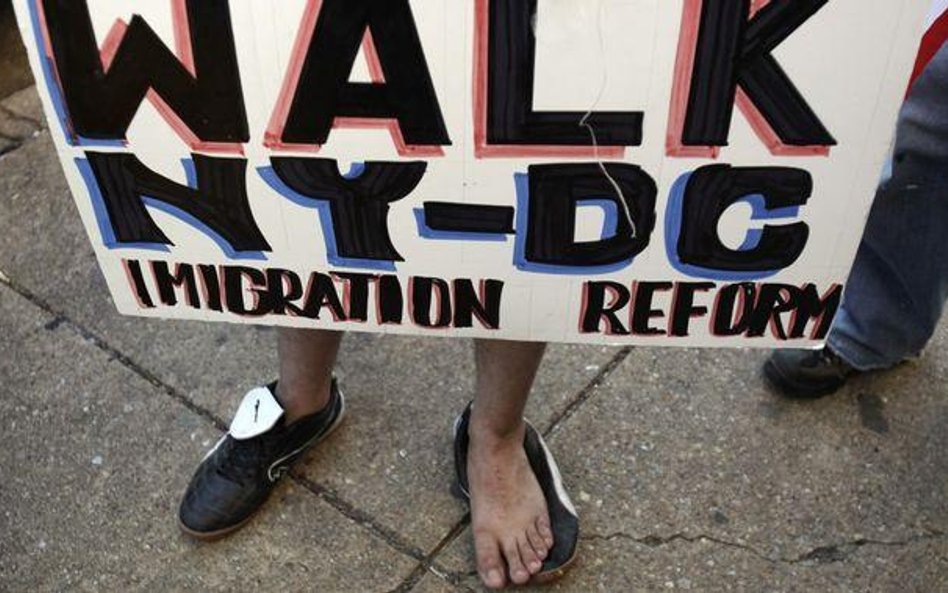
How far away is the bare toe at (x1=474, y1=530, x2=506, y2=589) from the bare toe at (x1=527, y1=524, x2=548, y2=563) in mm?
64

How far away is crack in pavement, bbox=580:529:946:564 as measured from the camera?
6.31 ft

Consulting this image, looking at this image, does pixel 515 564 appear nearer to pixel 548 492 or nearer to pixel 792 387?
pixel 548 492

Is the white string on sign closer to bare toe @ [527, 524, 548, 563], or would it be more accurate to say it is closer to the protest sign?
the protest sign

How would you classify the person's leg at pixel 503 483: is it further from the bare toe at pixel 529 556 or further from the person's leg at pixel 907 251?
the person's leg at pixel 907 251

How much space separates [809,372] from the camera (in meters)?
2.18

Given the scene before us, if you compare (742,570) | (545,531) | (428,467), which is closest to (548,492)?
(545,531)

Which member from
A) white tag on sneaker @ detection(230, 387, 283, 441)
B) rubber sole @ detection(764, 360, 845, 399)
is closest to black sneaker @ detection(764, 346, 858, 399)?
rubber sole @ detection(764, 360, 845, 399)

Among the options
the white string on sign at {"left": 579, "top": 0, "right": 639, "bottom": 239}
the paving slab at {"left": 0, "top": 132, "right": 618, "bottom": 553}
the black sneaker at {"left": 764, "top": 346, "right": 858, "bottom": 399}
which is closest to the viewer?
the white string on sign at {"left": 579, "top": 0, "right": 639, "bottom": 239}

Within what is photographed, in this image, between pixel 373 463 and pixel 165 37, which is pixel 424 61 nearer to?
pixel 165 37

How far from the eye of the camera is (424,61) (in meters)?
1.21

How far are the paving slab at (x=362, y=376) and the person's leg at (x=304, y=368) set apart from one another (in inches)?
5.9

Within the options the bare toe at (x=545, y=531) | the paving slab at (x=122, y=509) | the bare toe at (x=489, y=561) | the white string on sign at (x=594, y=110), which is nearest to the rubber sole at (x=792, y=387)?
the bare toe at (x=545, y=531)

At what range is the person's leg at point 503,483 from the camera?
1818mm

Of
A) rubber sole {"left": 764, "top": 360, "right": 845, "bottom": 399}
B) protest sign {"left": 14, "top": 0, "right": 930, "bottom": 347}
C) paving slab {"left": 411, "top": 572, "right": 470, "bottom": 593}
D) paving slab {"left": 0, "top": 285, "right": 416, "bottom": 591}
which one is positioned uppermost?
protest sign {"left": 14, "top": 0, "right": 930, "bottom": 347}
